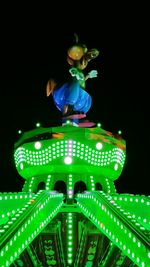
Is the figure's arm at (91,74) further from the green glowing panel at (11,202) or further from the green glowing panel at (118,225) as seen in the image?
the green glowing panel at (11,202)

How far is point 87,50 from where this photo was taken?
30188mm

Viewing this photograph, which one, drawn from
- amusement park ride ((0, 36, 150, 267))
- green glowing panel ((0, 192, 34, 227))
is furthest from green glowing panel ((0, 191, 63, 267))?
green glowing panel ((0, 192, 34, 227))

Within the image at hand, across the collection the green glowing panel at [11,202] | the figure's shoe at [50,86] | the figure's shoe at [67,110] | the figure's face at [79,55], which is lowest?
the green glowing panel at [11,202]

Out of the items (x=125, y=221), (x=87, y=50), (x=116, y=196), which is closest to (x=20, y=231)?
(x=125, y=221)

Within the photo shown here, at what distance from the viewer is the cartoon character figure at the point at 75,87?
27812mm

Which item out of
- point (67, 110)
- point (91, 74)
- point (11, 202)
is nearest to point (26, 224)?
point (11, 202)

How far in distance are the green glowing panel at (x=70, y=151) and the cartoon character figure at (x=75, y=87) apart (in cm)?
260

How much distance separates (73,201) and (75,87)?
6985 mm

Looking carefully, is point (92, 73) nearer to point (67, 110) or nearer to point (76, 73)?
point (76, 73)

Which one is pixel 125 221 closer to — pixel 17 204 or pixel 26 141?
pixel 17 204

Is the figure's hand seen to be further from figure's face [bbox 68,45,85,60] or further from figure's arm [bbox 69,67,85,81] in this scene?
figure's arm [bbox 69,67,85,81]

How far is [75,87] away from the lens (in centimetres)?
2753

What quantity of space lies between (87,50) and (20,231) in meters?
15.8

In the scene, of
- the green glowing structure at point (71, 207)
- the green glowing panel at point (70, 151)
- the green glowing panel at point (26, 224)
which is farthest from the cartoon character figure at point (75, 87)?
the green glowing panel at point (26, 224)
